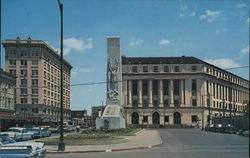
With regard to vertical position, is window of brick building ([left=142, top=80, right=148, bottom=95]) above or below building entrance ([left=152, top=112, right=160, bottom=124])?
above

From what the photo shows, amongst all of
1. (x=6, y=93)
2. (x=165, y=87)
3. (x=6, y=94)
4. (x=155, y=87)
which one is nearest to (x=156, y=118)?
(x=155, y=87)

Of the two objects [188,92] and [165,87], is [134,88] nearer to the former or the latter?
[165,87]

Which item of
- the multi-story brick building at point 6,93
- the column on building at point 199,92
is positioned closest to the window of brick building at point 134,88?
the column on building at point 199,92

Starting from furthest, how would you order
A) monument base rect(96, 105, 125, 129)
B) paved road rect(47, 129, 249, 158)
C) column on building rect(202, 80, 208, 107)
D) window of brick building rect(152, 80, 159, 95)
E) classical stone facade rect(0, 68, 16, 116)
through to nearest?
window of brick building rect(152, 80, 159, 95)
column on building rect(202, 80, 208, 107)
classical stone facade rect(0, 68, 16, 116)
monument base rect(96, 105, 125, 129)
paved road rect(47, 129, 249, 158)

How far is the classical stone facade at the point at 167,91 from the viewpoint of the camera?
384 ft

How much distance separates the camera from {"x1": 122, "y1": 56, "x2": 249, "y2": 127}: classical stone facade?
11712cm

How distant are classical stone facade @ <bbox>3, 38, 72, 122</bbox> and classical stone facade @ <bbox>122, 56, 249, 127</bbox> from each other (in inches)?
962

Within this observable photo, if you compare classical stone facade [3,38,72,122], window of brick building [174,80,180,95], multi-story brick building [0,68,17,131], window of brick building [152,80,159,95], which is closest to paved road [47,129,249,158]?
multi-story brick building [0,68,17,131]

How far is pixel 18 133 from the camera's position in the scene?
40531 mm

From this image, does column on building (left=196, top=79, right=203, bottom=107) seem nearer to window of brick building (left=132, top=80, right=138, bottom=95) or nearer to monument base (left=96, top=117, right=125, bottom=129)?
window of brick building (left=132, top=80, right=138, bottom=95)

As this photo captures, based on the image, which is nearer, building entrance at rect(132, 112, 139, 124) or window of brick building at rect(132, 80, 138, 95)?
building entrance at rect(132, 112, 139, 124)

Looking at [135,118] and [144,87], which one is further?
[144,87]

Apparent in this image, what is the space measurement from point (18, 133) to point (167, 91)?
83.8m

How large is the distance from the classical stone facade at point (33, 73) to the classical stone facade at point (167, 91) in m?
24.4
